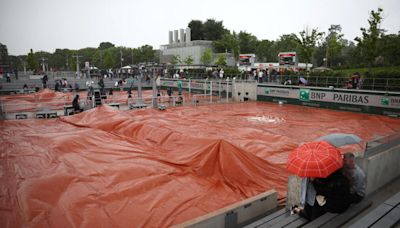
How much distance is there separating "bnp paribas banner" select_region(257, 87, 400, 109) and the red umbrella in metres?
16.3

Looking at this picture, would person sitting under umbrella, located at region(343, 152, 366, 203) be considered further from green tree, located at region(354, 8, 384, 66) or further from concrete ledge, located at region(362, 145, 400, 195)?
green tree, located at region(354, 8, 384, 66)

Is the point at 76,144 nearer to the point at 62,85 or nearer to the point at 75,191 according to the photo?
the point at 75,191

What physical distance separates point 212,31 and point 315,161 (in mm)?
90973

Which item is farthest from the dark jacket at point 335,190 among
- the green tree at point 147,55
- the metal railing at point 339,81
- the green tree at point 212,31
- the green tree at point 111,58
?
the green tree at point 212,31

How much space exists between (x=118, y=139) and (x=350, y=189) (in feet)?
26.4

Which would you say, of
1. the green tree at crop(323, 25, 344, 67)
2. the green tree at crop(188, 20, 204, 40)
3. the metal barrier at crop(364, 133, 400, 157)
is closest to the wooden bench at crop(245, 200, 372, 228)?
the metal barrier at crop(364, 133, 400, 157)

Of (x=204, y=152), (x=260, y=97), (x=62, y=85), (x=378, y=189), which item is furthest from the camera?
(x=62, y=85)

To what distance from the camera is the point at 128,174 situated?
7137mm

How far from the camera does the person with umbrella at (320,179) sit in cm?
384

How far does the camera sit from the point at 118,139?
10.3 meters

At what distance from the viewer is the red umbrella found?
381cm

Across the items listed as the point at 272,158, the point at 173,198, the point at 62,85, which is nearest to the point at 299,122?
the point at 272,158

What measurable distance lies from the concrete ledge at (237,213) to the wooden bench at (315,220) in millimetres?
473

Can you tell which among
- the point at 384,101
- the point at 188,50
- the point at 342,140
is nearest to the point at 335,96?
the point at 384,101
